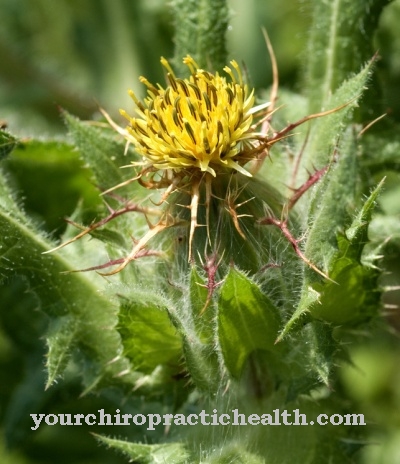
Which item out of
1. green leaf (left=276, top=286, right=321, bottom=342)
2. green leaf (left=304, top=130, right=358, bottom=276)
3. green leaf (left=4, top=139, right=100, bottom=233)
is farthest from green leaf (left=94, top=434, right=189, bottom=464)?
green leaf (left=4, top=139, right=100, bottom=233)

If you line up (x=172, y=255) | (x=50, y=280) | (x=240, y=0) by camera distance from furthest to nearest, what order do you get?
(x=240, y=0)
(x=50, y=280)
(x=172, y=255)

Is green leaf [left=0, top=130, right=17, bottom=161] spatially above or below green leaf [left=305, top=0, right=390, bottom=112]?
below

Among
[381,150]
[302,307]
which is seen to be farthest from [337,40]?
[302,307]

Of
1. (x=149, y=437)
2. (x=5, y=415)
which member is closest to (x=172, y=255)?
(x=149, y=437)

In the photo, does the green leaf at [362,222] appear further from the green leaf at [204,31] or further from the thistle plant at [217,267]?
the green leaf at [204,31]

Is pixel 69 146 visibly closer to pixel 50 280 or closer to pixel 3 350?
pixel 50 280

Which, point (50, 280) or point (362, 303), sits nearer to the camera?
point (362, 303)

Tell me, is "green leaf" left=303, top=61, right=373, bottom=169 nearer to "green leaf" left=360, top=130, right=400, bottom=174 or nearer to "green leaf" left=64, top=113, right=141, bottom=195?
"green leaf" left=360, top=130, right=400, bottom=174
